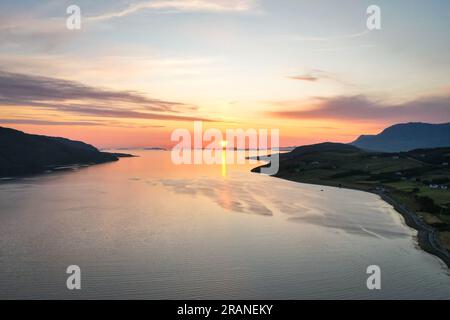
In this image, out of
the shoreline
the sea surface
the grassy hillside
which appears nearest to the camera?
A: the sea surface

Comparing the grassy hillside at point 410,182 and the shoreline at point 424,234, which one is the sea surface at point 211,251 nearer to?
the shoreline at point 424,234

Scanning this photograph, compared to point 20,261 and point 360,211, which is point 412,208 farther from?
point 20,261

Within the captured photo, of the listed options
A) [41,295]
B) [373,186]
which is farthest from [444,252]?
[373,186]

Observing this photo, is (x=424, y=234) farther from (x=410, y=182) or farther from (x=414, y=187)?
(x=410, y=182)

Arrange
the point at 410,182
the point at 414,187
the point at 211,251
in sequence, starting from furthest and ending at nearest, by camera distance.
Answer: the point at 410,182, the point at 414,187, the point at 211,251

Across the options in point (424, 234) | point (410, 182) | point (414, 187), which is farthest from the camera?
point (410, 182)

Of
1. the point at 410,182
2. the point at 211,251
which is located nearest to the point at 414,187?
the point at 410,182

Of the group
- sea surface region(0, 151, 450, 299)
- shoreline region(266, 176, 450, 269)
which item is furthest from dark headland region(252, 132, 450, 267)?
sea surface region(0, 151, 450, 299)

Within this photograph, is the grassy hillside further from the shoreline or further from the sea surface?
the sea surface
